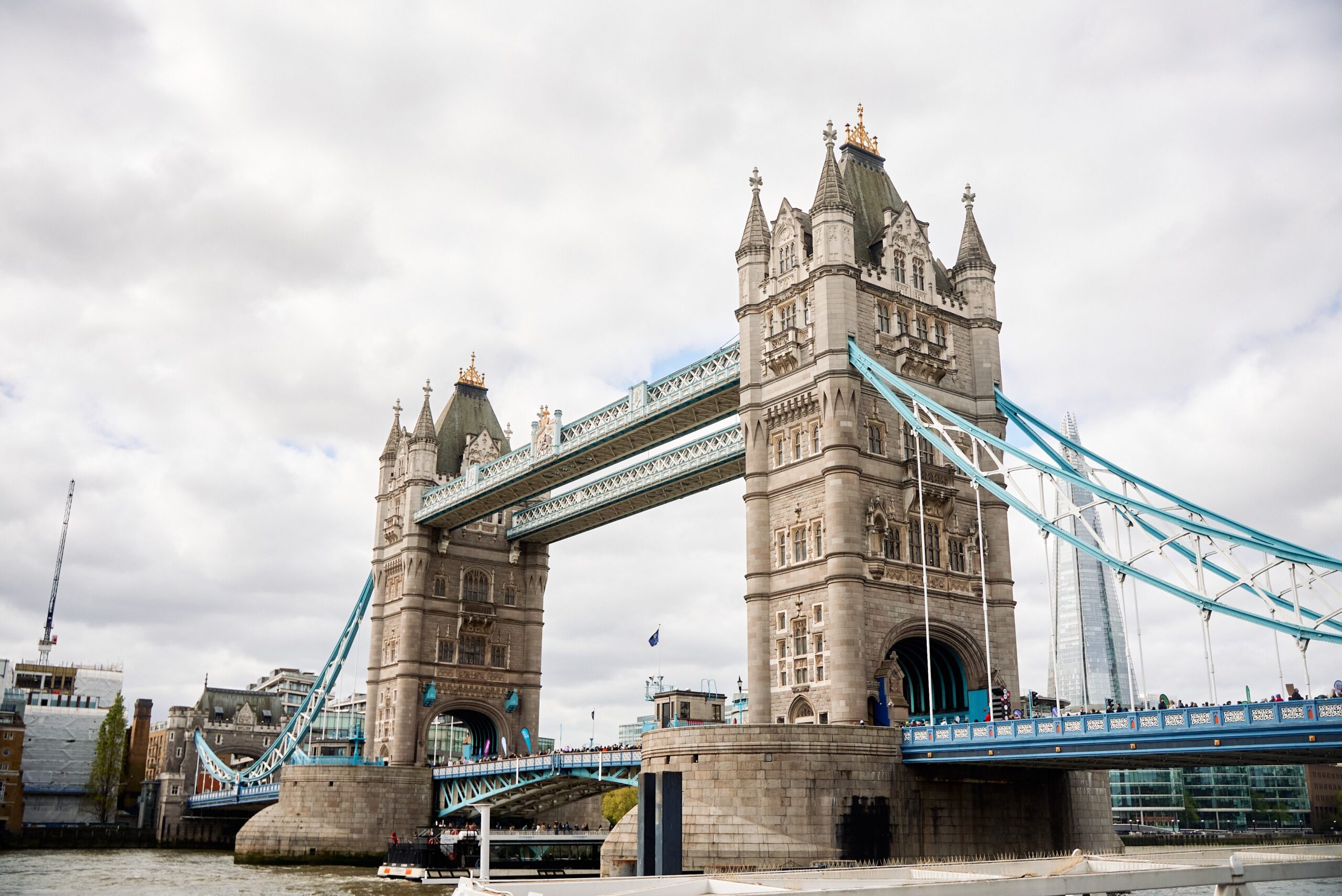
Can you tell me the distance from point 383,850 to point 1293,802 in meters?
83.6

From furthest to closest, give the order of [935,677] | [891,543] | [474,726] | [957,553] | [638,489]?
[474,726]
[638,489]
[935,677]
[957,553]
[891,543]

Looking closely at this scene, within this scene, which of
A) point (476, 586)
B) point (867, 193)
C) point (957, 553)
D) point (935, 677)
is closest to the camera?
point (957, 553)

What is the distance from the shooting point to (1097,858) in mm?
21219

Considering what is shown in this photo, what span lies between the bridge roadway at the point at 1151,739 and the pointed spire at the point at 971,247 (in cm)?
2091

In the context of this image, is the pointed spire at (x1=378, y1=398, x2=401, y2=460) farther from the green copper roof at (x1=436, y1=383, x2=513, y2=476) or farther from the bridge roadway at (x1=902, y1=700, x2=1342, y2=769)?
the bridge roadway at (x1=902, y1=700, x2=1342, y2=769)

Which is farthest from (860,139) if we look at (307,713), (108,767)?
(108,767)

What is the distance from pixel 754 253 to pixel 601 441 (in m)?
15.2

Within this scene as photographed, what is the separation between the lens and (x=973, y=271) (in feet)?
167

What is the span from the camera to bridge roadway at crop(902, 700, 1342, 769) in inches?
1203

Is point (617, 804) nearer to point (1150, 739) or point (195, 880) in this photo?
point (195, 880)

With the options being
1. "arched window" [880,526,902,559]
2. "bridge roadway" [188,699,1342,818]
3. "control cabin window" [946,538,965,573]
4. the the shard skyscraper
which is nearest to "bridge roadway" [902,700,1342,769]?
"bridge roadway" [188,699,1342,818]

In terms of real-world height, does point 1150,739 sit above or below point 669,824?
above

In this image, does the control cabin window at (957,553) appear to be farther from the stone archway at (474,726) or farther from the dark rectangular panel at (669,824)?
the stone archway at (474,726)

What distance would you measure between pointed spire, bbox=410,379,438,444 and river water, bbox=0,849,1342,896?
25.6 metres
